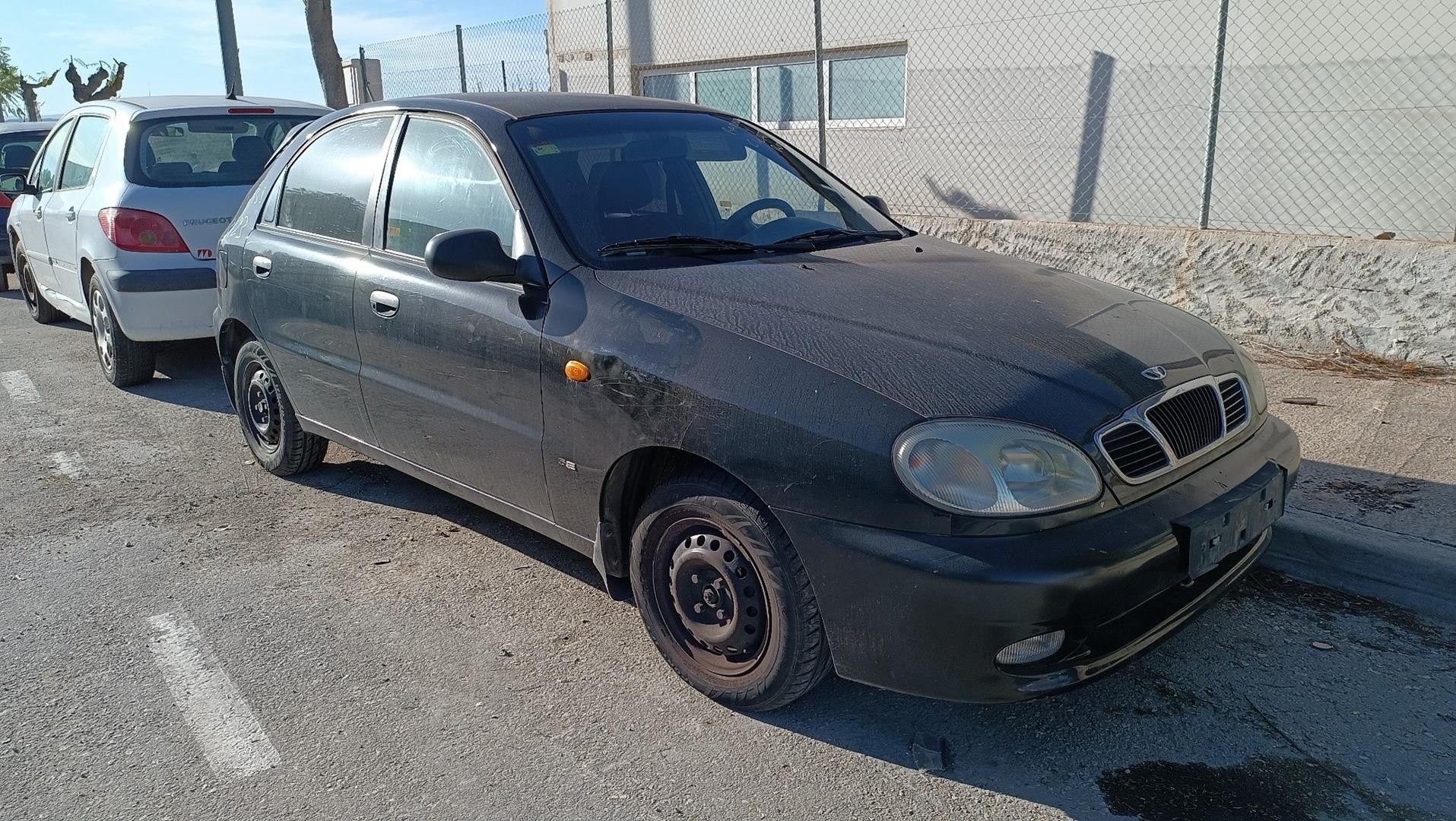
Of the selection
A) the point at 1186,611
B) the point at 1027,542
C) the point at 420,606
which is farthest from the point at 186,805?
the point at 1186,611

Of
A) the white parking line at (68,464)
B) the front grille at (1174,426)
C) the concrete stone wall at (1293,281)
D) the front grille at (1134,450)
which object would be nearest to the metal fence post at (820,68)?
the concrete stone wall at (1293,281)

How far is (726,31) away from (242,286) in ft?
23.9

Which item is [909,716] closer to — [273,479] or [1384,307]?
[273,479]

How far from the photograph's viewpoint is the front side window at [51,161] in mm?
7855

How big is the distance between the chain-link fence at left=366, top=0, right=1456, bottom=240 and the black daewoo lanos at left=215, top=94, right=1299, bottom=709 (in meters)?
4.04

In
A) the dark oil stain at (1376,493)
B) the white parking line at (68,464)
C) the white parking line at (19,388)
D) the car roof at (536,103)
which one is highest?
the car roof at (536,103)

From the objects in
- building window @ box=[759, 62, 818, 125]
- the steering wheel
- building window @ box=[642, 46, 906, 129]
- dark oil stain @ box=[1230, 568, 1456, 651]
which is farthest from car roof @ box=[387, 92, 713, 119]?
building window @ box=[759, 62, 818, 125]

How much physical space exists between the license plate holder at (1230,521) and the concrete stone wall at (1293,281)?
347 cm

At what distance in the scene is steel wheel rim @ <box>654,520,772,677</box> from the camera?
303 cm

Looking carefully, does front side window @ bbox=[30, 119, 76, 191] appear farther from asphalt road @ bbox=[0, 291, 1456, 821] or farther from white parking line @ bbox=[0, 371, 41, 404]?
asphalt road @ bbox=[0, 291, 1456, 821]

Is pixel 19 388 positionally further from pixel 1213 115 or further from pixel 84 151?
pixel 1213 115

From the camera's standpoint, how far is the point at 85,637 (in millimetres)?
3693

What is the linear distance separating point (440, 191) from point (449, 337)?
1.91 ft

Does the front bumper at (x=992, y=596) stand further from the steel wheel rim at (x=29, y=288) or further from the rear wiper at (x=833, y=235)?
the steel wheel rim at (x=29, y=288)
